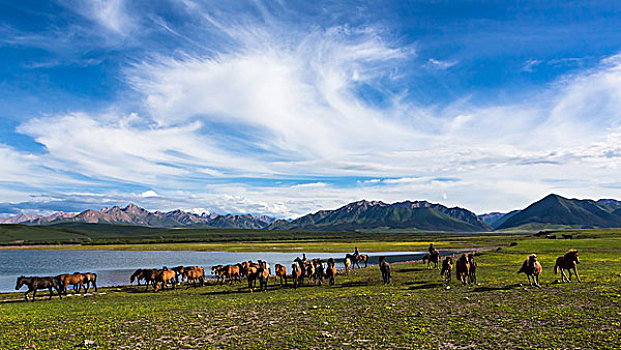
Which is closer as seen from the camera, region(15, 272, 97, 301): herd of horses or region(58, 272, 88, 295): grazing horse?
region(15, 272, 97, 301): herd of horses

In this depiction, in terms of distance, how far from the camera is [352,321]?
60.5 feet

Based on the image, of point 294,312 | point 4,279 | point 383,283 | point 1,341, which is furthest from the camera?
point 4,279

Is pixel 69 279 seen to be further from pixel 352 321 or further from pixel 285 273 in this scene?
pixel 352 321

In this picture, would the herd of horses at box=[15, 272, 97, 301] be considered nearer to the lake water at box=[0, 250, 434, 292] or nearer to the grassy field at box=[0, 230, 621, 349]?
the grassy field at box=[0, 230, 621, 349]

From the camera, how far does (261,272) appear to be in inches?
1261

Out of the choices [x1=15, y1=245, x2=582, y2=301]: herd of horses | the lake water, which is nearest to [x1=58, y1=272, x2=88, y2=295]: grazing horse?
[x1=15, y1=245, x2=582, y2=301]: herd of horses

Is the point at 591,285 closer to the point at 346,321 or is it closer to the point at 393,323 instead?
the point at 393,323

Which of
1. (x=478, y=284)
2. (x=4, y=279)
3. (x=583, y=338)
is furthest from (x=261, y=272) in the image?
(x=4, y=279)

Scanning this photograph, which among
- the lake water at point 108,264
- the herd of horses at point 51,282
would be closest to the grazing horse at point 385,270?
the herd of horses at point 51,282

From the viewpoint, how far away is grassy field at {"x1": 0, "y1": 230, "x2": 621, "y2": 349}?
15055mm

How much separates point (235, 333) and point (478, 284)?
2031 centimetres

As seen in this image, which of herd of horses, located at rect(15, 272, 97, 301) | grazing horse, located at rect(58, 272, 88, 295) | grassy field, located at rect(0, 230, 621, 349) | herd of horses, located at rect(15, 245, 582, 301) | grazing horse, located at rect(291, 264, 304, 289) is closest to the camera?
grassy field, located at rect(0, 230, 621, 349)

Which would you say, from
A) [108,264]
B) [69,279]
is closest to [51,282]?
[69,279]

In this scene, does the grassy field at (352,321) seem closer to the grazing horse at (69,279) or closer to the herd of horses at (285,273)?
the herd of horses at (285,273)
